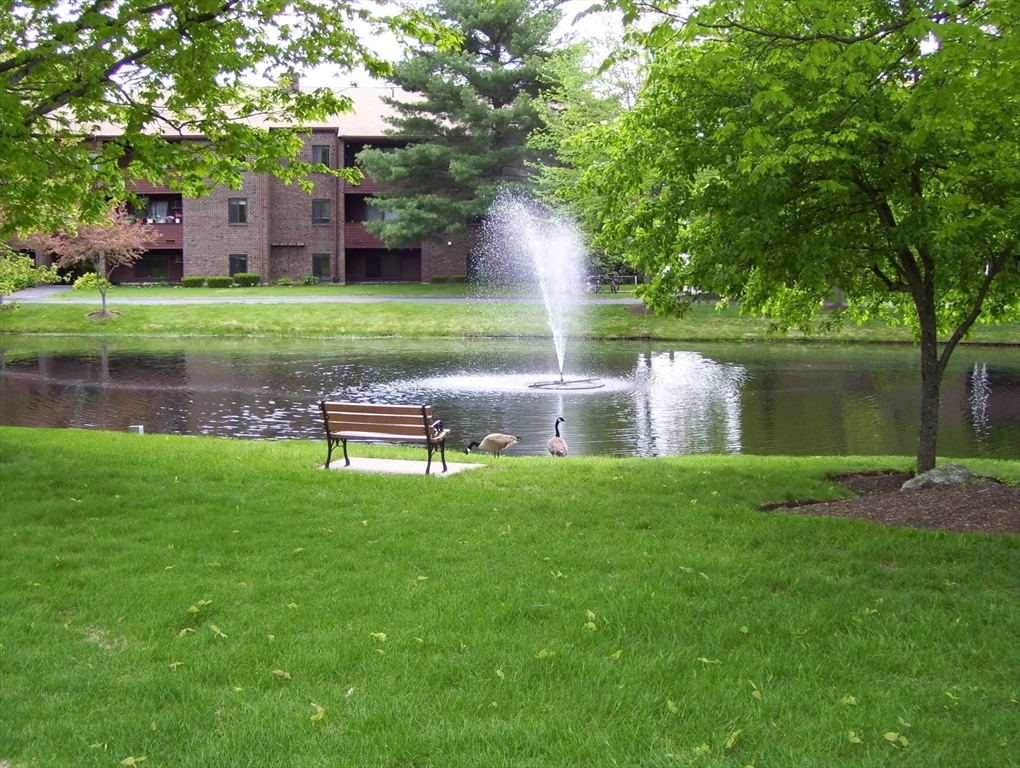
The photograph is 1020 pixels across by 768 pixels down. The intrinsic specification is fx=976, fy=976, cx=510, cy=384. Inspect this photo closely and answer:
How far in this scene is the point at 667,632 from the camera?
574cm

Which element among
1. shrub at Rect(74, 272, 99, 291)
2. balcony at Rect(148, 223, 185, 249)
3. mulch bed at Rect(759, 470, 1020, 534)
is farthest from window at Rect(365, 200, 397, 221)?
mulch bed at Rect(759, 470, 1020, 534)

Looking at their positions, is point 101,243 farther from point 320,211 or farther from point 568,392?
point 568,392

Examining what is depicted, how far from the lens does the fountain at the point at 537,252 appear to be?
47844 mm

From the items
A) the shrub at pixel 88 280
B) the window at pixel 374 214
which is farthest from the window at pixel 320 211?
the shrub at pixel 88 280

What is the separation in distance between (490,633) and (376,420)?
680cm

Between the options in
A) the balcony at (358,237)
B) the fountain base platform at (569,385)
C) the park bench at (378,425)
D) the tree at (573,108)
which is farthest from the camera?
the balcony at (358,237)

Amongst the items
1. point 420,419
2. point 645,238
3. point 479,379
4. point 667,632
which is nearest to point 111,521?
point 420,419

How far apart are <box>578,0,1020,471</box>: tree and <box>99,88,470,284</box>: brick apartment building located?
45511 mm

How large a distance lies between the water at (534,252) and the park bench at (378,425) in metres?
29.2

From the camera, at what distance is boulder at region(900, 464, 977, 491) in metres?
10.8

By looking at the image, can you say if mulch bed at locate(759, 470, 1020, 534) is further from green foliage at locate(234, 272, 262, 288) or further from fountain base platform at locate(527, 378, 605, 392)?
green foliage at locate(234, 272, 262, 288)

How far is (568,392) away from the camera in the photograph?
2472cm

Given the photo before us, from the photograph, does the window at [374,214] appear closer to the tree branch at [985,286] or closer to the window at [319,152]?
the window at [319,152]

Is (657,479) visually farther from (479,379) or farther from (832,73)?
(479,379)
